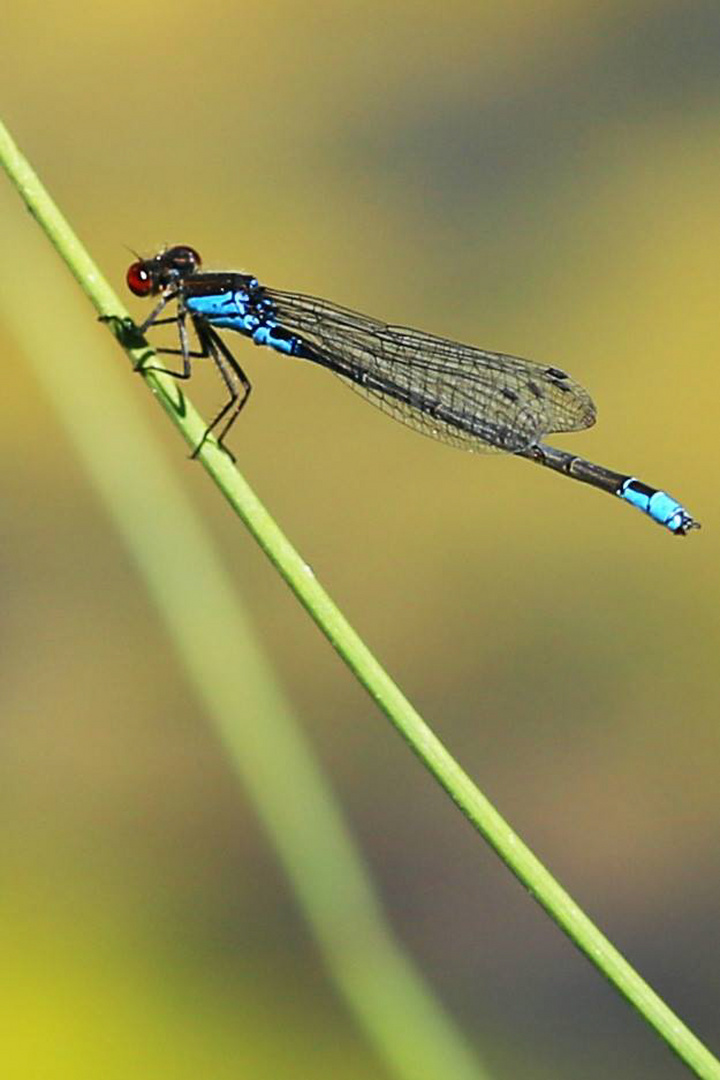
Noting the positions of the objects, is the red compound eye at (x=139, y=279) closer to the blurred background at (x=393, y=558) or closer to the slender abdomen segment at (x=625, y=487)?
the blurred background at (x=393, y=558)

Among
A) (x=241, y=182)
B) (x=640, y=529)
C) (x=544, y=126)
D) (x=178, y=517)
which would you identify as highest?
(x=241, y=182)

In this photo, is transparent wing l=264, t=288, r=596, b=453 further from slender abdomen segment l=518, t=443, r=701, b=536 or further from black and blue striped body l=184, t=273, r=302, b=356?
black and blue striped body l=184, t=273, r=302, b=356

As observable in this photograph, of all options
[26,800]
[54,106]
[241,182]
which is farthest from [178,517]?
[54,106]

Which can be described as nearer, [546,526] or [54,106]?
[546,526]

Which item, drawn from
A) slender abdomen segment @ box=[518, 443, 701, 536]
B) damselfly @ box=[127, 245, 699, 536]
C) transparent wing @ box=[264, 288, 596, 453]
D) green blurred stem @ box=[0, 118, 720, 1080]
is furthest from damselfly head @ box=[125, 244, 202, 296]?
green blurred stem @ box=[0, 118, 720, 1080]

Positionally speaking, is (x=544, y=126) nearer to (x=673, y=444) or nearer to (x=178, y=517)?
(x=673, y=444)

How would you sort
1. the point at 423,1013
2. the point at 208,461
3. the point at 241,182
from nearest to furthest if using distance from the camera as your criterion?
the point at 208,461 < the point at 423,1013 < the point at 241,182
